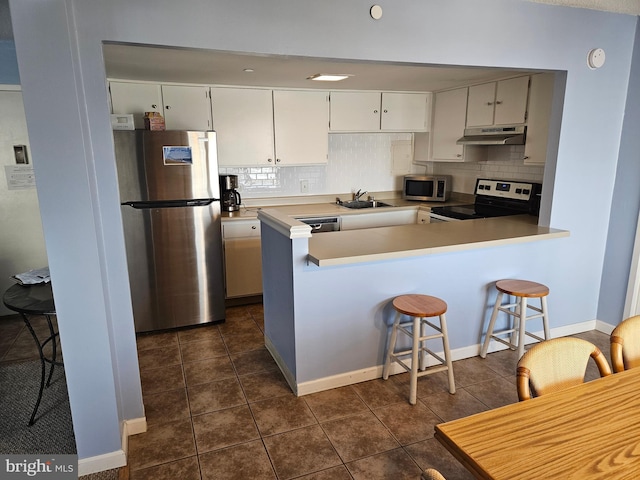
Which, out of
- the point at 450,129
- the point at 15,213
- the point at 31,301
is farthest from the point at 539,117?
the point at 15,213

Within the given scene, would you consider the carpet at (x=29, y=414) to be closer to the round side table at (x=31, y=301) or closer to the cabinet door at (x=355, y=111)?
the round side table at (x=31, y=301)

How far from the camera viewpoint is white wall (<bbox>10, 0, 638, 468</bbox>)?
1.67 m

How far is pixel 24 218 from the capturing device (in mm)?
3793

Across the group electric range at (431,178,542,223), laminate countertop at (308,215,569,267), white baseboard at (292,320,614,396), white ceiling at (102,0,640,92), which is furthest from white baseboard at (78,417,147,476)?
electric range at (431,178,542,223)

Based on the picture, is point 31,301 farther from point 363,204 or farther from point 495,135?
point 495,135

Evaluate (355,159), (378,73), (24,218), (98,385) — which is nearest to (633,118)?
(378,73)

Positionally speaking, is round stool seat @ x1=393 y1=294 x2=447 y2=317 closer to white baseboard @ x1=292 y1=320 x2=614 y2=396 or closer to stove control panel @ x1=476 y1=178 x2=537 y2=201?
white baseboard @ x1=292 y1=320 x2=614 y2=396

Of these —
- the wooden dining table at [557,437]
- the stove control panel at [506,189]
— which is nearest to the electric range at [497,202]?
the stove control panel at [506,189]

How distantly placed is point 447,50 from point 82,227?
220cm

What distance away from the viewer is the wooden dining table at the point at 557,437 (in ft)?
3.53

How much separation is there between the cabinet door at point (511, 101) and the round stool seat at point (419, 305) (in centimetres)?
199

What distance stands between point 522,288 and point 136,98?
3520 millimetres

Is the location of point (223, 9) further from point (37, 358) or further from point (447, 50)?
point (37, 358)

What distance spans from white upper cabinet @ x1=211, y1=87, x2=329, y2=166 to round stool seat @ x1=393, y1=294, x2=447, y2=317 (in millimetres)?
2276
